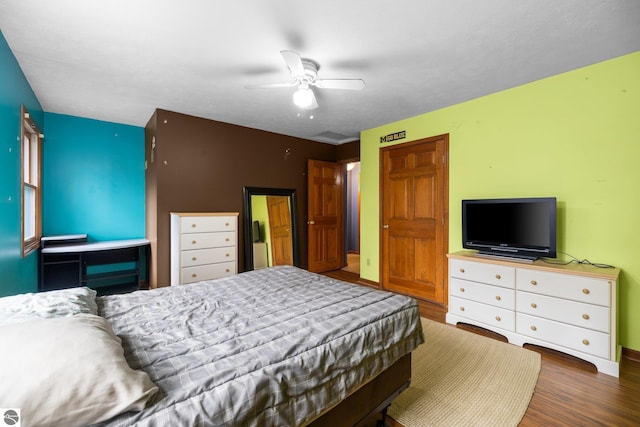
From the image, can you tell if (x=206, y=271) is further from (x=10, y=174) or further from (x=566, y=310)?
(x=566, y=310)

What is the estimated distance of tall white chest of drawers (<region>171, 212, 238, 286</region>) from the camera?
3.34 meters

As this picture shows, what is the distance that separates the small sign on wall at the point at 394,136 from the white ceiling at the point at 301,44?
729mm

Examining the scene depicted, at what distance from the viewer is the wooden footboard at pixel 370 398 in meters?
1.30

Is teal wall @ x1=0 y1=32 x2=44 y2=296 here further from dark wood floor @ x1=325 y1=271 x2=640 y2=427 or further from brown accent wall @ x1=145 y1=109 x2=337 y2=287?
dark wood floor @ x1=325 y1=271 x2=640 y2=427

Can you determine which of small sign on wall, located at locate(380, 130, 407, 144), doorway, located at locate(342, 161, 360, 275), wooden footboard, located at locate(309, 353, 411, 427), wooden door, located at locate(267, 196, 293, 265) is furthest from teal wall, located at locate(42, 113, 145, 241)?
doorway, located at locate(342, 161, 360, 275)

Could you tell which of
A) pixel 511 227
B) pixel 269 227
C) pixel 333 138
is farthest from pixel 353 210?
pixel 511 227

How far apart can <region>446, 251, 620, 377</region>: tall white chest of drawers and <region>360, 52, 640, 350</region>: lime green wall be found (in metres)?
0.34

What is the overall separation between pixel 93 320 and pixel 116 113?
357cm

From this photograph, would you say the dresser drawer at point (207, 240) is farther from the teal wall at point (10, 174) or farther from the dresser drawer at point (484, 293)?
the dresser drawer at point (484, 293)

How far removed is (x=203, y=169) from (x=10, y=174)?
1931 millimetres

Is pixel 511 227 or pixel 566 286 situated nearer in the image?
pixel 566 286

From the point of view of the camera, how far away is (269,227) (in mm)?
4590

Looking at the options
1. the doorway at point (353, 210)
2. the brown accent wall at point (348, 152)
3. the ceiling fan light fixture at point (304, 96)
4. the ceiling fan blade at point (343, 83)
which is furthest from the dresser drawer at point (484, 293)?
the doorway at point (353, 210)

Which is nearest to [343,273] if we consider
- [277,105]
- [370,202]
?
[370,202]
